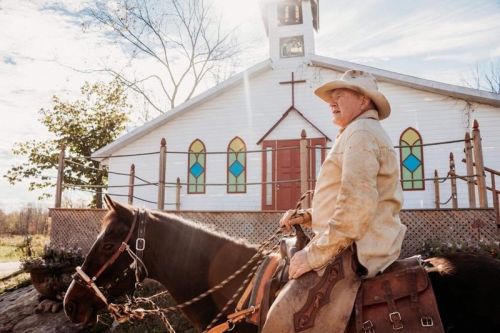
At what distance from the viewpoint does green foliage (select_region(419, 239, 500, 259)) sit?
22.8ft

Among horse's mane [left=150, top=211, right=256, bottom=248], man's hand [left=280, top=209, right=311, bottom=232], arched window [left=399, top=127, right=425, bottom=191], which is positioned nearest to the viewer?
man's hand [left=280, top=209, right=311, bottom=232]

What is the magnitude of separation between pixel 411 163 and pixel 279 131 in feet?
16.0

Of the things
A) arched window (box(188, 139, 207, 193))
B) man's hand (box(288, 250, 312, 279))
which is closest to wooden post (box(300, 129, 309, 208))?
man's hand (box(288, 250, 312, 279))

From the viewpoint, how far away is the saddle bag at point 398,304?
2.13 m

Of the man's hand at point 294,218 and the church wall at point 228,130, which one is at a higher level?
the church wall at point 228,130

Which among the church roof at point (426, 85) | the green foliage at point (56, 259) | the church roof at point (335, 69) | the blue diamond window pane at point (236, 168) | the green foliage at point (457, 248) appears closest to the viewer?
the green foliage at point (457, 248)

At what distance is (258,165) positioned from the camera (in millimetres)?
14891

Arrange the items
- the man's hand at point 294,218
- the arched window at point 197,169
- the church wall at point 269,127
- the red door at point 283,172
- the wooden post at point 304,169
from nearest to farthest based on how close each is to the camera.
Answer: the man's hand at point 294,218 < the wooden post at point 304,169 < the church wall at point 269,127 < the red door at point 283,172 < the arched window at point 197,169

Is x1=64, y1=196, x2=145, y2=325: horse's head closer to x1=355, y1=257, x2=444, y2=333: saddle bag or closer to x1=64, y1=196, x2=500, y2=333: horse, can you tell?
x1=64, y1=196, x2=500, y2=333: horse

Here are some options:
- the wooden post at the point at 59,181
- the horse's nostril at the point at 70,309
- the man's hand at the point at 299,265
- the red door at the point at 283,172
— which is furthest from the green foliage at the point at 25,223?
the man's hand at the point at 299,265

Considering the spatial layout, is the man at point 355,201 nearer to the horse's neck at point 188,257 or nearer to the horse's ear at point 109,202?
the horse's neck at point 188,257

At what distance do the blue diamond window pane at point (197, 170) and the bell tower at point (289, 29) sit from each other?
5.38 m

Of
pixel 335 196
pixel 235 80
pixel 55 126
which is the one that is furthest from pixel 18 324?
pixel 55 126

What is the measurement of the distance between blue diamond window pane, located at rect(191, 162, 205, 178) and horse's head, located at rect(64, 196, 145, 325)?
12533mm
